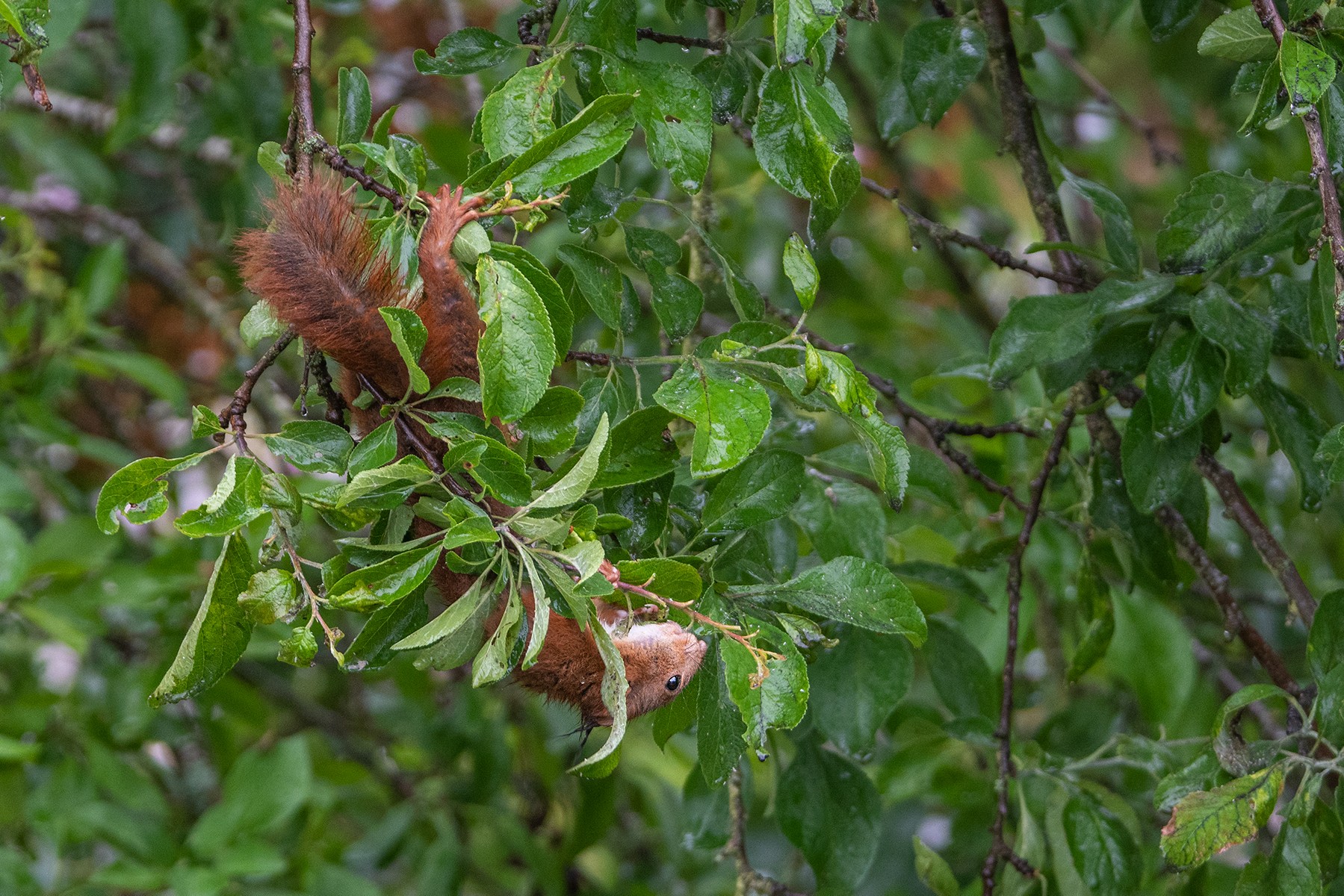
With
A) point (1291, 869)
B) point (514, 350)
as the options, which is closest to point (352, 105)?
point (514, 350)

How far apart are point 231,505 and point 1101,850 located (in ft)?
2.96

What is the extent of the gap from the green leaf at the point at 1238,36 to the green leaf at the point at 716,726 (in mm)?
648

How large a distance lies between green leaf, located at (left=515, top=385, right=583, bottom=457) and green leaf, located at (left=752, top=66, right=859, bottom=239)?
245mm

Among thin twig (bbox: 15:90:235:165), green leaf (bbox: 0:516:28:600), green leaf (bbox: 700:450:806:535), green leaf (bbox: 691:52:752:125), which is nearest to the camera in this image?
green leaf (bbox: 700:450:806:535)

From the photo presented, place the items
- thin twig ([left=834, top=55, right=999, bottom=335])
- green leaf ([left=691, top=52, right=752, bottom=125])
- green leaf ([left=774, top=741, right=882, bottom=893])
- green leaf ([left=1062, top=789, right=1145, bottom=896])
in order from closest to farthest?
green leaf ([left=691, top=52, right=752, bottom=125]), green leaf ([left=1062, top=789, right=1145, bottom=896]), green leaf ([left=774, top=741, right=882, bottom=893]), thin twig ([left=834, top=55, right=999, bottom=335])

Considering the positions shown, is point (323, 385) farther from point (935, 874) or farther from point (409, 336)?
point (935, 874)

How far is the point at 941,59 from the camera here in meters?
1.28

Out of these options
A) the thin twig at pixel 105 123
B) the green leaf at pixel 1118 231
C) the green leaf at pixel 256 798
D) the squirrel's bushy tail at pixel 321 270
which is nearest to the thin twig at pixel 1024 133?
the green leaf at pixel 1118 231

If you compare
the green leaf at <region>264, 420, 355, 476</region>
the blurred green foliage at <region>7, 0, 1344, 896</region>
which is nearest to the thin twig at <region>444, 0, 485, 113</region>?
the blurred green foliage at <region>7, 0, 1344, 896</region>

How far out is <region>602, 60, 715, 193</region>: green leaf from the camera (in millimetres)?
923

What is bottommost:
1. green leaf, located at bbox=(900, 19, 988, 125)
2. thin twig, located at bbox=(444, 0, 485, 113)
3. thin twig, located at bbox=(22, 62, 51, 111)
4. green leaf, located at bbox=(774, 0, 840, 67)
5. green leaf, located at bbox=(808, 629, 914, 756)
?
green leaf, located at bbox=(808, 629, 914, 756)

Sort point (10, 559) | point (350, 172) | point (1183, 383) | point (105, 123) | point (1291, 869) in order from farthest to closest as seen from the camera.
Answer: point (105, 123) < point (10, 559) < point (1183, 383) < point (1291, 869) < point (350, 172)

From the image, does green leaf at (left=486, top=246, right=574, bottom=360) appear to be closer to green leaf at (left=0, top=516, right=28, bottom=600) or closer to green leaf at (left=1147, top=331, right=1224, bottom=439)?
green leaf at (left=1147, top=331, right=1224, bottom=439)

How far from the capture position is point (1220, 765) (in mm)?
1080
